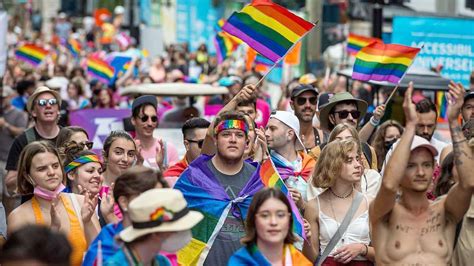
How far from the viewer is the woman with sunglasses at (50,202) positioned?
26.5ft

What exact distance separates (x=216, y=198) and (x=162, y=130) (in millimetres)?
5844

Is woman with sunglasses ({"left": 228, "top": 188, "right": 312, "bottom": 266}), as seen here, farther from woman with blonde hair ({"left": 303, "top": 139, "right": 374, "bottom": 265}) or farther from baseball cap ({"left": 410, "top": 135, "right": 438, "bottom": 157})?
woman with blonde hair ({"left": 303, "top": 139, "right": 374, "bottom": 265})

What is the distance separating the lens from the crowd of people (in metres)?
6.46

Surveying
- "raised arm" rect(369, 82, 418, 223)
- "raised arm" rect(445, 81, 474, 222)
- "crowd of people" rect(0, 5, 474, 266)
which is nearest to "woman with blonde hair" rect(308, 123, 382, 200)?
"crowd of people" rect(0, 5, 474, 266)

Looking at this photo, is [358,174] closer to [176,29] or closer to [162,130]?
[162,130]

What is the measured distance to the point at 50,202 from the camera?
829 cm

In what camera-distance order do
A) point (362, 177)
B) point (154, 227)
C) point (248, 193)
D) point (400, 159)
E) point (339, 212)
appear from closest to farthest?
point (154, 227) → point (400, 159) → point (339, 212) → point (248, 193) → point (362, 177)

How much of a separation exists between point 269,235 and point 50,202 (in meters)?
2.00

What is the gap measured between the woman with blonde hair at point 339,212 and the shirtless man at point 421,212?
46.5 inches

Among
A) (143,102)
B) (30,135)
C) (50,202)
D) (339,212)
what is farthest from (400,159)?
(30,135)

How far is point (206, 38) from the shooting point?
37406mm

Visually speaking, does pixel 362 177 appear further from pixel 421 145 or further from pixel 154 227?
pixel 154 227

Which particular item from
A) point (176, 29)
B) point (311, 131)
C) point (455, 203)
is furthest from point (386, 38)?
point (176, 29)

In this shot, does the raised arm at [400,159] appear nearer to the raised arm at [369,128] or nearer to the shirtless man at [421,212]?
the shirtless man at [421,212]
